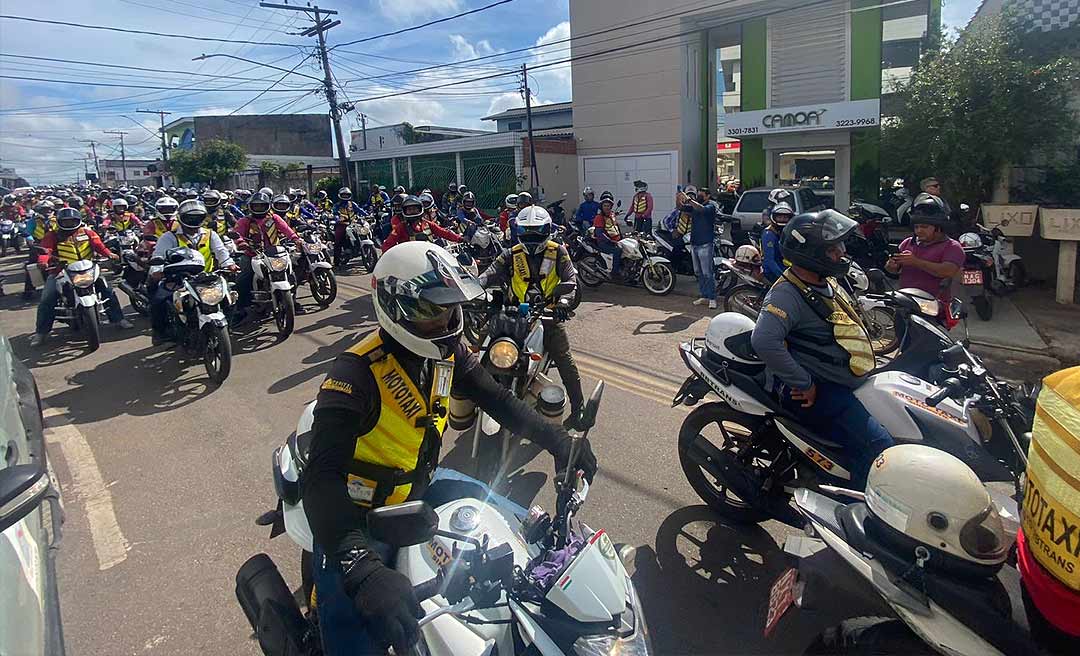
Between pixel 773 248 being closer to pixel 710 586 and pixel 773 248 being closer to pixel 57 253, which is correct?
pixel 710 586

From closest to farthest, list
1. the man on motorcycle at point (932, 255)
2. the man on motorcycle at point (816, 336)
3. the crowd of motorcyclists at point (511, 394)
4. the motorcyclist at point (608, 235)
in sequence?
the crowd of motorcyclists at point (511, 394) → the man on motorcycle at point (816, 336) → the man on motorcycle at point (932, 255) → the motorcyclist at point (608, 235)

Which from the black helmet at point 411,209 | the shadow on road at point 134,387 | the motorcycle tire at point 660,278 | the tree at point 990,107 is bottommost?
the shadow on road at point 134,387

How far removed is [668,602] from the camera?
304cm

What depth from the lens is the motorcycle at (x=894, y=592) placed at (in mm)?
1794

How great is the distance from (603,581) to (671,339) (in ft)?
21.5

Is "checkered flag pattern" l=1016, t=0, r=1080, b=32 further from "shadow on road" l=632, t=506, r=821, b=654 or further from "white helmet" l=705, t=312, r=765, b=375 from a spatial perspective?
"shadow on road" l=632, t=506, r=821, b=654

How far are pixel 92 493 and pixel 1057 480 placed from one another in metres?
5.28

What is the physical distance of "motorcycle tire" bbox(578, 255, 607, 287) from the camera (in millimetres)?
11711

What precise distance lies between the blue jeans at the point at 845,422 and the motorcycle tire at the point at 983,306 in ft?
22.7

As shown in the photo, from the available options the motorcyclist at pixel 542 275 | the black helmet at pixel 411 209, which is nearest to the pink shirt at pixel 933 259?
the motorcyclist at pixel 542 275

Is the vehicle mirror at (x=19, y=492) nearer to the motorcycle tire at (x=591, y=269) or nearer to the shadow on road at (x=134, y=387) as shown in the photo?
the shadow on road at (x=134, y=387)

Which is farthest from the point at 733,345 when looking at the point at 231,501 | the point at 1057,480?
the point at 231,501

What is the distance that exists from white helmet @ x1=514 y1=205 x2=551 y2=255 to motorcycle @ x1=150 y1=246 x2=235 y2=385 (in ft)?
11.4

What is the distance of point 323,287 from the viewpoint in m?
10.3
